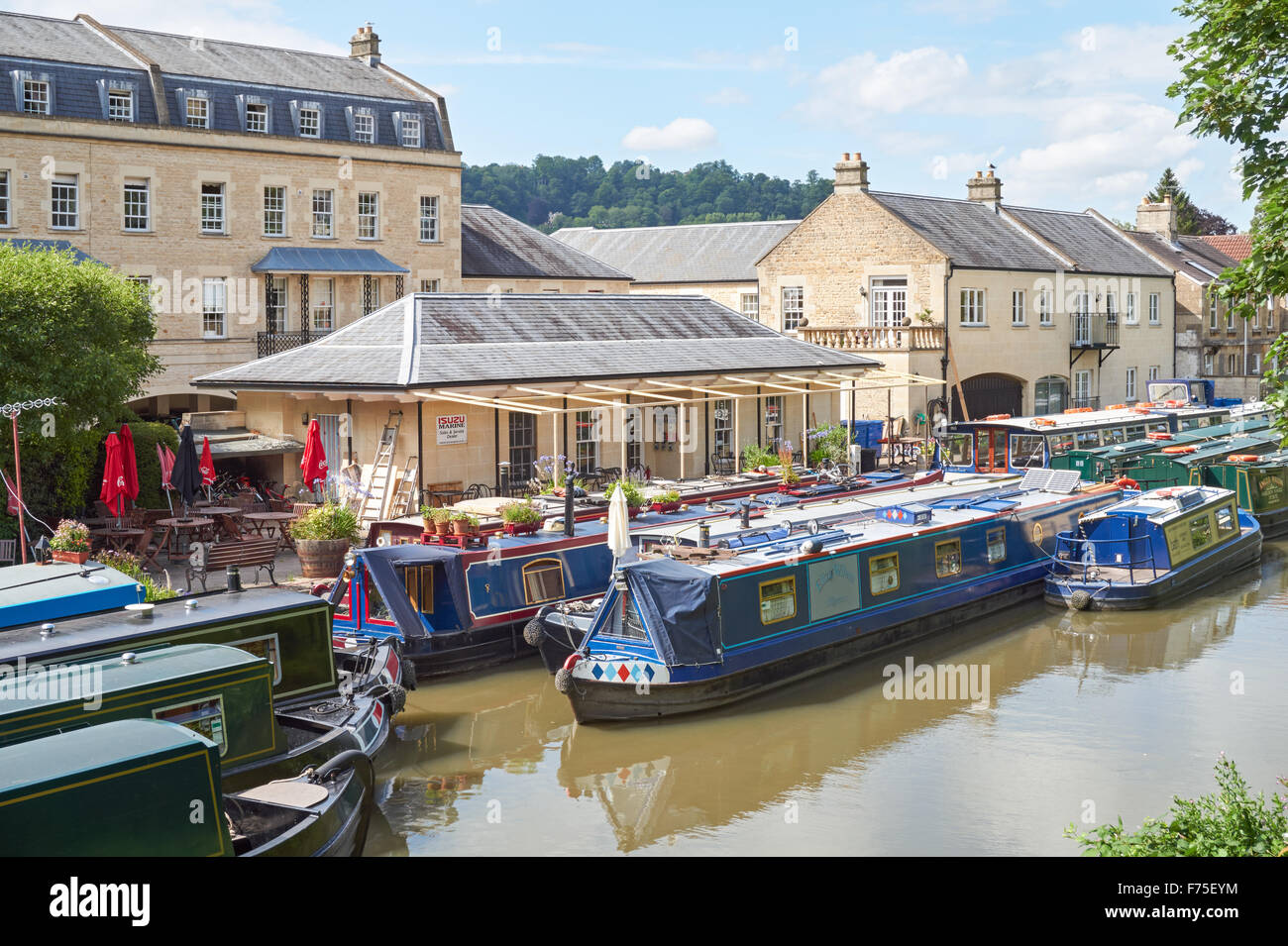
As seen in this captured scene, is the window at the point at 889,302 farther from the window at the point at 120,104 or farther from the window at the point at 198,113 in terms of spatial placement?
the window at the point at 120,104

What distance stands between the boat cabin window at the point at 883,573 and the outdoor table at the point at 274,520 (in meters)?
9.36

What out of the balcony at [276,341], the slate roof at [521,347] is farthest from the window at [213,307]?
the slate roof at [521,347]

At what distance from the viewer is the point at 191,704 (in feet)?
35.3

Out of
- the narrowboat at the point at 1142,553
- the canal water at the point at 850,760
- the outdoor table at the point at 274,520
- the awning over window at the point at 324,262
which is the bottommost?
the canal water at the point at 850,760

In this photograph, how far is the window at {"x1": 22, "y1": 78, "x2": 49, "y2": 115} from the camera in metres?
30.0

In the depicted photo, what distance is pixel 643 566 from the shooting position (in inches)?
613

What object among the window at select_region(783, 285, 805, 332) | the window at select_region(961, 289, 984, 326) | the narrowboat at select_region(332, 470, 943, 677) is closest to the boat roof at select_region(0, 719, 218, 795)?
the narrowboat at select_region(332, 470, 943, 677)

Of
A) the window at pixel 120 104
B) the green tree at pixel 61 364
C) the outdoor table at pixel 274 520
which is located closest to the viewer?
the green tree at pixel 61 364

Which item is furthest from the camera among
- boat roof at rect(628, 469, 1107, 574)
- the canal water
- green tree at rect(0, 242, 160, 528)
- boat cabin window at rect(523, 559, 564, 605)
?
green tree at rect(0, 242, 160, 528)

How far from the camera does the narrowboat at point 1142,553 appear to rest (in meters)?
21.4

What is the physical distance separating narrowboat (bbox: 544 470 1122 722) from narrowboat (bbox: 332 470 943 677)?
1.23m

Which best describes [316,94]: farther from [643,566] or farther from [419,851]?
[419,851]

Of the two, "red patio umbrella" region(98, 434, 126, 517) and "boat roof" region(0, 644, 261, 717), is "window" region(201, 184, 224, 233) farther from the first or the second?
"boat roof" region(0, 644, 261, 717)

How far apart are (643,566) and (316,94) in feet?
80.5
